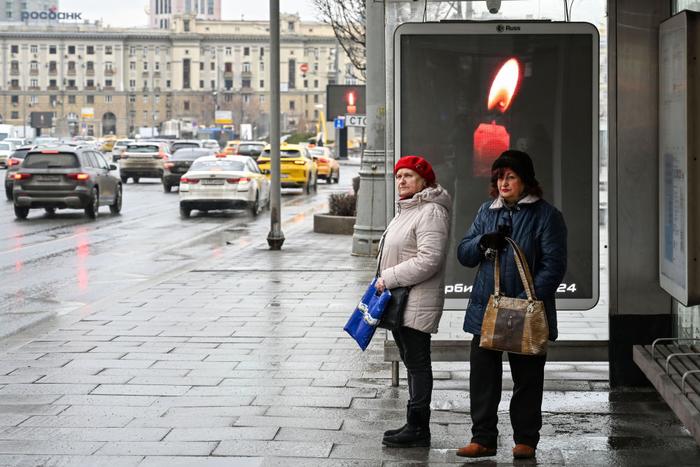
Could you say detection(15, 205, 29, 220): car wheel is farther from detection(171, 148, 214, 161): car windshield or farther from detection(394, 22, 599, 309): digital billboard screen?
detection(394, 22, 599, 309): digital billboard screen

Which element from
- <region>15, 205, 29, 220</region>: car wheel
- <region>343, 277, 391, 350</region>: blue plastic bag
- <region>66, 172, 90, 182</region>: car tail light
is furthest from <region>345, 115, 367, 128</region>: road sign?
<region>343, 277, 391, 350</region>: blue plastic bag

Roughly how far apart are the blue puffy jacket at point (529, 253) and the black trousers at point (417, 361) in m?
0.39

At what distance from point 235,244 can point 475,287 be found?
15.7 metres

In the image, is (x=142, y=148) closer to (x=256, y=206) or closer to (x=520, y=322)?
(x=256, y=206)

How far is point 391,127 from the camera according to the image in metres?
8.48

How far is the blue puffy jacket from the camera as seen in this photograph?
242 inches

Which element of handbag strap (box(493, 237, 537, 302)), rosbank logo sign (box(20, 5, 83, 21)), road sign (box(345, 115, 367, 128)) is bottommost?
handbag strap (box(493, 237, 537, 302))

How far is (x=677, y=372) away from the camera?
21.7 feet

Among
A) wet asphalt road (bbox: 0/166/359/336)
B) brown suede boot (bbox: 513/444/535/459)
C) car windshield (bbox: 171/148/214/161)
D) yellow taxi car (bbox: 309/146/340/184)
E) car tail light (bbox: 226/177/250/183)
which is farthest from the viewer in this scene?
yellow taxi car (bbox: 309/146/340/184)

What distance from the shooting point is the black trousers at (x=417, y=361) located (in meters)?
6.61

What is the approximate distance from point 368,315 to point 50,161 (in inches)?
941

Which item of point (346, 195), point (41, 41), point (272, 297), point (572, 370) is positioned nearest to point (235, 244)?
point (346, 195)

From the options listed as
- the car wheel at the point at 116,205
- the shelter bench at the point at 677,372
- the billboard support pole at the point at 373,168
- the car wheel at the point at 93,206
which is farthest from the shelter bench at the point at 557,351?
the car wheel at the point at 116,205

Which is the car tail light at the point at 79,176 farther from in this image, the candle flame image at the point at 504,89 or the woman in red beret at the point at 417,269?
the woman in red beret at the point at 417,269
